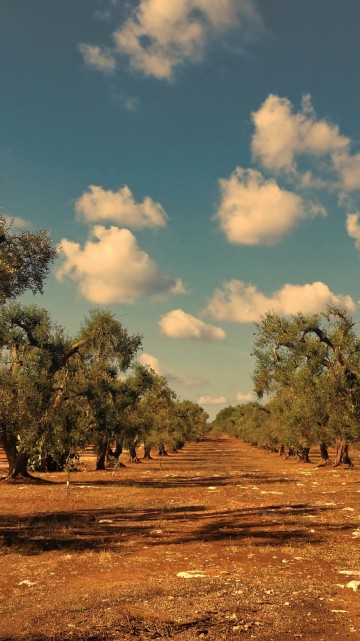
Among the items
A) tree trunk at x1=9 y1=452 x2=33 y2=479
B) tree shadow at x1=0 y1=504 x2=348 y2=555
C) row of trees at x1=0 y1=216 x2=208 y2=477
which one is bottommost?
tree shadow at x1=0 y1=504 x2=348 y2=555

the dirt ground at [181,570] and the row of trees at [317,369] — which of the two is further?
the row of trees at [317,369]

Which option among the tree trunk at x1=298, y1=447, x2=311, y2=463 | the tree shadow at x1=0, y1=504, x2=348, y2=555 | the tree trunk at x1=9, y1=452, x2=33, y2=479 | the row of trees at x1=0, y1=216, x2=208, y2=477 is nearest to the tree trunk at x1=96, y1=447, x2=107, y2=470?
the row of trees at x1=0, y1=216, x2=208, y2=477

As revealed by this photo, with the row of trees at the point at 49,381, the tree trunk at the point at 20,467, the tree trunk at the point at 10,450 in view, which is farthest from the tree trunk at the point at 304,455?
the tree trunk at the point at 10,450

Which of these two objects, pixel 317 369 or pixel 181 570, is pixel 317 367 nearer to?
pixel 317 369

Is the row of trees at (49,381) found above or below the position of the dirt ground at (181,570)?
above

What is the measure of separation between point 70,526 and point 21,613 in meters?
9.53

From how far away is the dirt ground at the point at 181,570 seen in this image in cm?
839

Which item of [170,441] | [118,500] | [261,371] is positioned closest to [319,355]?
[261,371]

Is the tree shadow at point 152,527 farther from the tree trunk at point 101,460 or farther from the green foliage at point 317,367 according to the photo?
the tree trunk at point 101,460

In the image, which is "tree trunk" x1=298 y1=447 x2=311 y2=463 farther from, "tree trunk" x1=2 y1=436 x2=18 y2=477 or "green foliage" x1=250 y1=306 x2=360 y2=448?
"tree trunk" x1=2 y1=436 x2=18 y2=477

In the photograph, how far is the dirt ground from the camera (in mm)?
8391

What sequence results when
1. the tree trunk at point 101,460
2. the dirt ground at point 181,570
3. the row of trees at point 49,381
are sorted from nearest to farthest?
the dirt ground at point 181,570
the row of trees at point 49,381
the tree trunk at point 101,460

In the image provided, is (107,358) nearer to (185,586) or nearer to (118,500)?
(118,500)

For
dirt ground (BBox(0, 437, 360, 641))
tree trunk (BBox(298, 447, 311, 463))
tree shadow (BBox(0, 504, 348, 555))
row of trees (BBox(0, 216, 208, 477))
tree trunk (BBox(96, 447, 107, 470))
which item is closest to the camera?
dirt ground (BBox(0, 437, 360, 641))
